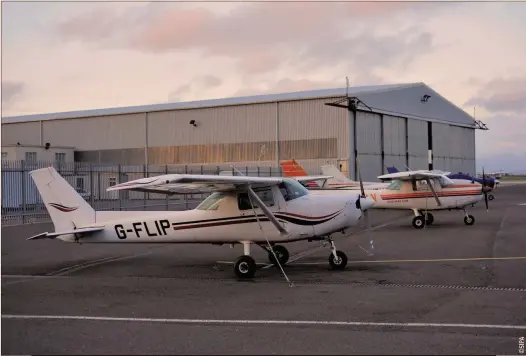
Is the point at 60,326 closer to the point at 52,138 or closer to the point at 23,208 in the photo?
the point at 23,208

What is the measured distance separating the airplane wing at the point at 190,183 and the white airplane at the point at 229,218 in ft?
0.10

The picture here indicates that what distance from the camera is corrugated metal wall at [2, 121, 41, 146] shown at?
175 feet

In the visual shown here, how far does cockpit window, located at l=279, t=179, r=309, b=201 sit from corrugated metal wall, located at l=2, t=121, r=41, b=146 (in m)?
46.1

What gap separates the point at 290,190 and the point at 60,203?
5203 mm

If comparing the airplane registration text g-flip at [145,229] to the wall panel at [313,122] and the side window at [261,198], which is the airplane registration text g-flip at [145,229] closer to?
the side window at [261,198]

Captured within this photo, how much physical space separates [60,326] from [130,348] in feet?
5.48

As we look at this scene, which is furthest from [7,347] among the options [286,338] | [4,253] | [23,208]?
[23,208]

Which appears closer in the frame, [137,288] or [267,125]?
[137,288]

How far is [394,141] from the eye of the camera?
47812mm

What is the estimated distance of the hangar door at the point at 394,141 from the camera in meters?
46.3

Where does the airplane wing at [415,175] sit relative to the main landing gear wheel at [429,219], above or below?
above

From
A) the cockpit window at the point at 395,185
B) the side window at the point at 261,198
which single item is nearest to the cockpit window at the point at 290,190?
the side window at the point at 261,198

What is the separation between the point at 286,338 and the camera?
6605 mm

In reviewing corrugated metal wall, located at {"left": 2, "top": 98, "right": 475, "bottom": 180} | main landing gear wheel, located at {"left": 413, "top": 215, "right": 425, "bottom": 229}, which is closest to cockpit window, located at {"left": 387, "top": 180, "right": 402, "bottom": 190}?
main landing gear wheel, located at {"left": 413, "top": 215, "right": 425, "bottom": 229}
